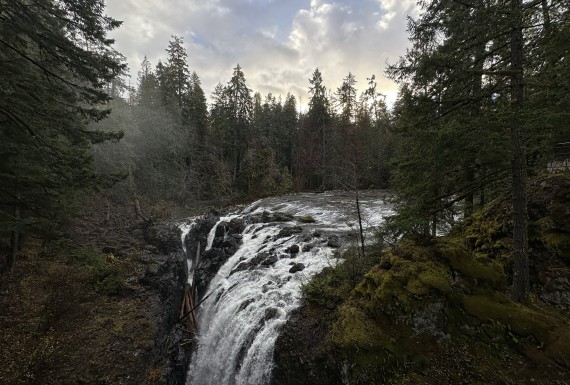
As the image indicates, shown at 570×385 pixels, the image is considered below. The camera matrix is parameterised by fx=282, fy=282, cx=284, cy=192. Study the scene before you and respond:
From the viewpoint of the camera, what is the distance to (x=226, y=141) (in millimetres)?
44125

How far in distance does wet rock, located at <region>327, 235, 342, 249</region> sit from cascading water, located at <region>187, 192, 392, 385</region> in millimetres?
158

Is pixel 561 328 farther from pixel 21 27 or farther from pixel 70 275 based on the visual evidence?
pixel 70 275

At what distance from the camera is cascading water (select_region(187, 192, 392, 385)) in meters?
8.84

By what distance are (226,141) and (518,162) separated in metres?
41.2

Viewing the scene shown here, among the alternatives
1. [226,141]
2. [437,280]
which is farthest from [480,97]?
[226,141]

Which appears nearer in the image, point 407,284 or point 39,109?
point 407,284

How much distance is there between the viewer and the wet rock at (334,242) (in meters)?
14.2

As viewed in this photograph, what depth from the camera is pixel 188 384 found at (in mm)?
9969

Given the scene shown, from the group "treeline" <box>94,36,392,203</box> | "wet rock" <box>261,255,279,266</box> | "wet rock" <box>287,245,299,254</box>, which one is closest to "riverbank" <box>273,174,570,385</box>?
"wet rock" <box>261,255,279,266</box>

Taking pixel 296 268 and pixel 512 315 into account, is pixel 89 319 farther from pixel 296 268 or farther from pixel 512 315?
pixel 512 315

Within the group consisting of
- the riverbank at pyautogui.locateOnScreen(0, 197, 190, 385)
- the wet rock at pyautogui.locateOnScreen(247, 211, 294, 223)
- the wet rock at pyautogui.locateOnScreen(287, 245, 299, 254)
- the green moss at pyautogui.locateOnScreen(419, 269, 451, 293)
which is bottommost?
the riverbank at pyautogui.locateOnScreen(0, 197, 190, 385)

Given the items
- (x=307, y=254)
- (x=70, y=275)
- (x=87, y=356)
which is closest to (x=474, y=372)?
(x=307, y=254)

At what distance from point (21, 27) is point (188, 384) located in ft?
39.1

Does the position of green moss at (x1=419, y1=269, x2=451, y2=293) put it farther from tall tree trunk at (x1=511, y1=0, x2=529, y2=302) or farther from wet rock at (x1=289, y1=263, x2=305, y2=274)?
wet rock at (x1=289, y1=263, x2=305, y2=274)
